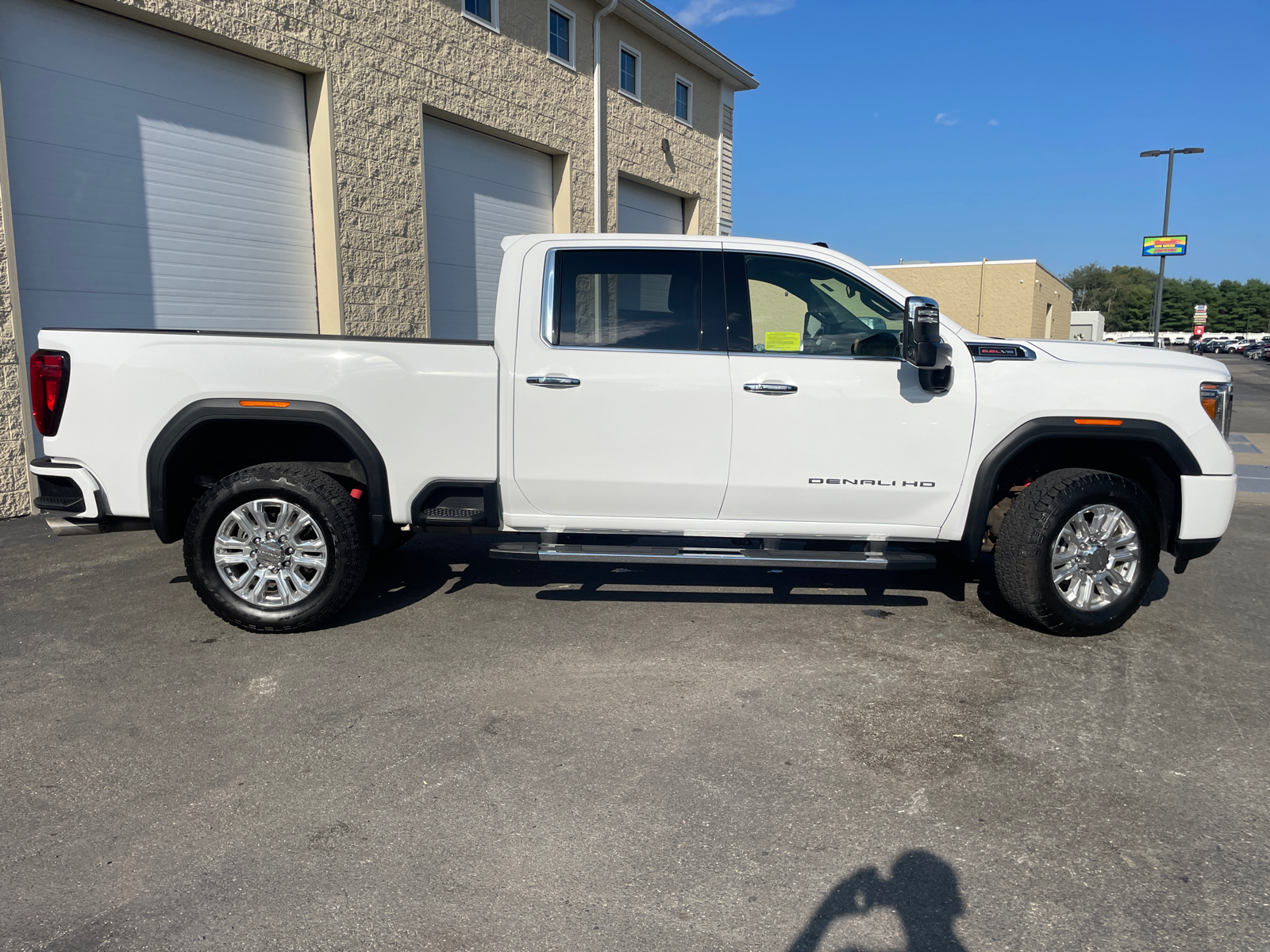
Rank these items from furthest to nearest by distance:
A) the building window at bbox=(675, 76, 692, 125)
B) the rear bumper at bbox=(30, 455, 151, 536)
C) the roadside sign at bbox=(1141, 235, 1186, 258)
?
the roadside sign at bbox=(1141, 235, 1186, 258) → the building window at bbox=(675, 76, 692, 125) → the rear bumper at bbox=(30, 455, 151, 536)

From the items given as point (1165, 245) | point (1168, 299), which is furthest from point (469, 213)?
point (1168, 299)

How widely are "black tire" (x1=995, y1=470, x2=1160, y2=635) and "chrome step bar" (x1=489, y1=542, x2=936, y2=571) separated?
1.59ft

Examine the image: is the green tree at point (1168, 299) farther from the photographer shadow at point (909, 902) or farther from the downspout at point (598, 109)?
the photographer shadow at point (909, 902)

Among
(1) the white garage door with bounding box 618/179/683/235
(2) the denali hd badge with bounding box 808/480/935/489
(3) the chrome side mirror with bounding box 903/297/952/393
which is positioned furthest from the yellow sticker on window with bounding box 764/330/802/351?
(1) the white garage door with bounding box 618/179/683/235

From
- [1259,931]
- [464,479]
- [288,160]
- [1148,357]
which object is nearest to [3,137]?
[288,160]

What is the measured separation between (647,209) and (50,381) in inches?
550

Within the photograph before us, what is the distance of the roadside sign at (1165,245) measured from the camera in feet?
88.3

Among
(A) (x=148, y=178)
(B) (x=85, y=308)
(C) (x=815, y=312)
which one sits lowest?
(C) (x=815, y=312)

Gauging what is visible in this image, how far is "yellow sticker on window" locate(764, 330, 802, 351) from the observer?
4738 mm

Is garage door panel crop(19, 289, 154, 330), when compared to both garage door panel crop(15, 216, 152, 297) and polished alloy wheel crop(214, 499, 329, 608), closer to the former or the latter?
garage door panel crop(15, 216, 152, 297)

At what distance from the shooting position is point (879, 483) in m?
4.68

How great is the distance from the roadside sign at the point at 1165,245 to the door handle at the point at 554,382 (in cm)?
2852

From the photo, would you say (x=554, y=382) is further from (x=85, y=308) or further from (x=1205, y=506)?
(x=85, y=308)

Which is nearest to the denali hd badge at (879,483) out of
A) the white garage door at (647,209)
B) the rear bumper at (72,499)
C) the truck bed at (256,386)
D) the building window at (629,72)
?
the truck bed at (256,386)
